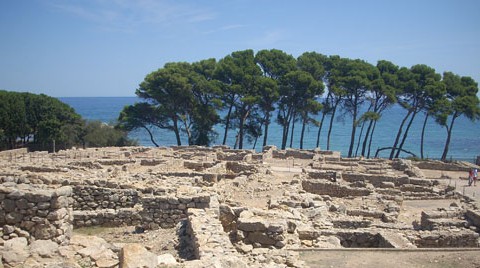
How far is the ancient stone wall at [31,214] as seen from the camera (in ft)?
25.2

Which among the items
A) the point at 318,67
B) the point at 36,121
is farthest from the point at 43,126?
the point at 318,67

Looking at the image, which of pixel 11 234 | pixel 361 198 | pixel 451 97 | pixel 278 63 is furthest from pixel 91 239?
pixel 451 97

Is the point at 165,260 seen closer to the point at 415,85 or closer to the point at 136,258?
the point at 136,258

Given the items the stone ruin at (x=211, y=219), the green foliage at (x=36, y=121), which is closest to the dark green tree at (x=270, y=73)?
the green foliage at (x=36, y=121)

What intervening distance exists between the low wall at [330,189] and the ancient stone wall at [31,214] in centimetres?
1536

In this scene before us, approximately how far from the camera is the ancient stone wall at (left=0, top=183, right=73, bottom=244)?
7.69 m

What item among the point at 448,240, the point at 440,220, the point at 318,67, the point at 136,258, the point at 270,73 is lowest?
the point at 448,240

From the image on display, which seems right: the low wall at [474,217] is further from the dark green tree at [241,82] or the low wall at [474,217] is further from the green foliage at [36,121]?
the green foliage at [36,121]

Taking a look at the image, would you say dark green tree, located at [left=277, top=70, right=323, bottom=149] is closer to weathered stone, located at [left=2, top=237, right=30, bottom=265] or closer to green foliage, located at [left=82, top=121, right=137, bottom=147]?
green foliage, located at [left=82, top=121, right=137, bottom=147]

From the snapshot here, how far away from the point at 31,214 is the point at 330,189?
53.4ft

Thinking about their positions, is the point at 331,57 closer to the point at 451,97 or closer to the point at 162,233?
the point at 451,97

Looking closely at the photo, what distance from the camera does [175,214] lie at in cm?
1066

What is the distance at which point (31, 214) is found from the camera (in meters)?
7.78

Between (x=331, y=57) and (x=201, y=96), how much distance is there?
16.4 meters
